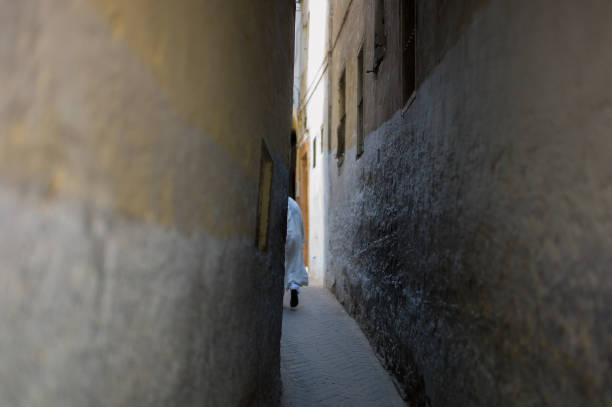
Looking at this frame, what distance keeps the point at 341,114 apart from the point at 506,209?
21.5 feet

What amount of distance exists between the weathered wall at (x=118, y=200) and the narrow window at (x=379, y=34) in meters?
3.71

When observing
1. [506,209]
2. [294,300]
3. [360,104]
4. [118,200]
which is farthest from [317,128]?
[118,200]

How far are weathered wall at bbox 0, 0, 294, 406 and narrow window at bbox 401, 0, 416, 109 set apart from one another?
257 centimetres

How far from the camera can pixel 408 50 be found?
457 cm

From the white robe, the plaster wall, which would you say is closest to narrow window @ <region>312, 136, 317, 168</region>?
the plaster wall

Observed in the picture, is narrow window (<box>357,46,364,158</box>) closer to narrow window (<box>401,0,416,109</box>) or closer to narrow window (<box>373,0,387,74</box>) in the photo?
narrow window (<box>373,0,387,74</box>)

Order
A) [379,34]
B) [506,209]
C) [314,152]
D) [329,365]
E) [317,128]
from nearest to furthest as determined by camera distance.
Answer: [506,209]
[329,365]
[379,34]
[317,128]
[314,152]

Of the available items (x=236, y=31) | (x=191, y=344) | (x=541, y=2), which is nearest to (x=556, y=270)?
(x=541, y=2)

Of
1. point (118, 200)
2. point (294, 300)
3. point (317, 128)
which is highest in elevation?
point (317, 128)

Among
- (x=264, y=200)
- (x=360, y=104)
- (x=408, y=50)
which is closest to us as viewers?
(x=264, y=200)

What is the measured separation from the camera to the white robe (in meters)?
7.25

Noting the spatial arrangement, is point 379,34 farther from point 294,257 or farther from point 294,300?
point 294,300

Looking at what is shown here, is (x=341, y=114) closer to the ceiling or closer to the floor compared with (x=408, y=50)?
closer to the ceiling

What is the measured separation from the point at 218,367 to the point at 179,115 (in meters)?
1.01
